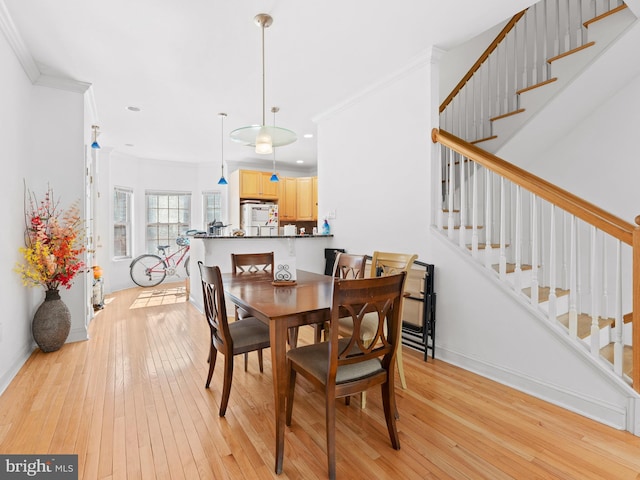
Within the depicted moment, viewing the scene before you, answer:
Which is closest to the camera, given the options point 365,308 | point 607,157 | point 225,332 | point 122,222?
point 365,308

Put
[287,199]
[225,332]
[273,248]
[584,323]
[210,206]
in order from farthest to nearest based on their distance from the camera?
[210,206] → [287,199] → [273,248] → [584,323] → [225,332]

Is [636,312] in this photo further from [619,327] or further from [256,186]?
[256,186]

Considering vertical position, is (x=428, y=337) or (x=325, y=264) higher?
(x=325, y=264)

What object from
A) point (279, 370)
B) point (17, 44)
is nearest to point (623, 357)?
point (279, 370)

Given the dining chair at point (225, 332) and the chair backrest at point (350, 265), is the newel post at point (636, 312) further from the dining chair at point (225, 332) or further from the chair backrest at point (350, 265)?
the dining chair at point (225, 332)

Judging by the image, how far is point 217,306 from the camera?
2.00 metres

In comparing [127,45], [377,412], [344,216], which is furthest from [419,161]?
[127,45]

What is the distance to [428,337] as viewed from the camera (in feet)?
9.78

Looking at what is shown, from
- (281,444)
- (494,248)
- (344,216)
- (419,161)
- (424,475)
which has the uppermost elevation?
(419,161)

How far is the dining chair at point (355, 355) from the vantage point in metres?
1.45

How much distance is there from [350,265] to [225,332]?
3.67 ft

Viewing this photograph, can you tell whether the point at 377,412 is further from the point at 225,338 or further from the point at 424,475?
the point at 225,338

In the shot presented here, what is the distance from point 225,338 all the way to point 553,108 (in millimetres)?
3489

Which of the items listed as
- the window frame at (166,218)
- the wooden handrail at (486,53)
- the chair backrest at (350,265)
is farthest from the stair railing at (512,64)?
the window frame at (166,218)
